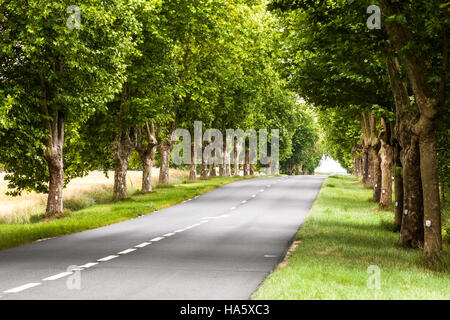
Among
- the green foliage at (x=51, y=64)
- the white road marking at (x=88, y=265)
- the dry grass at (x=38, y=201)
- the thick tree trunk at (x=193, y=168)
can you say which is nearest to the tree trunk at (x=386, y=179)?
the green foliage at (x=51, y=64)

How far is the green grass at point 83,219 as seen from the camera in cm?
1784

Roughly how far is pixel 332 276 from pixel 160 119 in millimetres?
24250

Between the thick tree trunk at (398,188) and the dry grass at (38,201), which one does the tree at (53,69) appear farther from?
the thick tree trunk at (398,188)

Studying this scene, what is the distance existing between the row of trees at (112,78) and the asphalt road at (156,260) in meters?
4.81

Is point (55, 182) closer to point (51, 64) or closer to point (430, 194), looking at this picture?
point (51, 64)

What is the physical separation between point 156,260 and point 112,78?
1188 centimetres

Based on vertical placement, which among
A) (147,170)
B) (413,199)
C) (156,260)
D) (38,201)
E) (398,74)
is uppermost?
(398,74)

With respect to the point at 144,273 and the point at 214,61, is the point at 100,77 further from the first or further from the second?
the point at 214,61

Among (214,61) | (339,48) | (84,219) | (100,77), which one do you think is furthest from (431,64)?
(214,61)

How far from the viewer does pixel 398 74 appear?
13219 millimetres

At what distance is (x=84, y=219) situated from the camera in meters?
23.0

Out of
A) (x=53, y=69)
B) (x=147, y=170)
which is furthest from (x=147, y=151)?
(x=53, y=69)

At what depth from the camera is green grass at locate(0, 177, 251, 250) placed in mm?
17844

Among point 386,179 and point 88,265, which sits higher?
point 386,179
